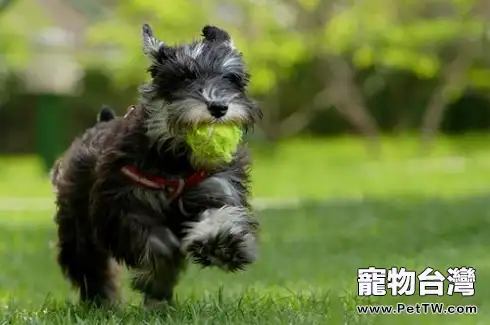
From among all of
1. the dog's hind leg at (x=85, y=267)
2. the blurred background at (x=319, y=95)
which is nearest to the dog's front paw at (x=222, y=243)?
the dog's hind leg at (x=85, y=267)

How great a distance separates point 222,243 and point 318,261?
3.63 m

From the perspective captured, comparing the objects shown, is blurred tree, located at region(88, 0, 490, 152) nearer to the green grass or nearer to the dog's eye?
the green grass

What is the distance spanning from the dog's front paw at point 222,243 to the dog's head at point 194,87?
1.55ft

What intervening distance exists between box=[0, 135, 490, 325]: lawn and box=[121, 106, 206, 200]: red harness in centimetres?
58

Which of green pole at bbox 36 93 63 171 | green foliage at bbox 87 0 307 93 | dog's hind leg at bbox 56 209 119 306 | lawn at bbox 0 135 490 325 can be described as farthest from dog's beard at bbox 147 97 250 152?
green foliage at bbox 87 0 307 93

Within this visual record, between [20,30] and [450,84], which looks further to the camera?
[450,84]

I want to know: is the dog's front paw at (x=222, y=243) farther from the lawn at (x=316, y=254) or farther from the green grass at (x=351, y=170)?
the green grass at (x=351, y=170)

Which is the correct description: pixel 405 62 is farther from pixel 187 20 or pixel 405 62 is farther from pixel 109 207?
pixel 109 207

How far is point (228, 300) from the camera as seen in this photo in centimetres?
560

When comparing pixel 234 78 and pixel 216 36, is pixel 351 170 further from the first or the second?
pixel 234 78

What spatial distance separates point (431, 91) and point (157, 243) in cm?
2491

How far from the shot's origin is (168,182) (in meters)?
5.34

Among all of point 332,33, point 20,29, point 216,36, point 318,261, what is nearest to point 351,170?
point 332,33

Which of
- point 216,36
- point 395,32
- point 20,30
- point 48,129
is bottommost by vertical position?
point 216,36
